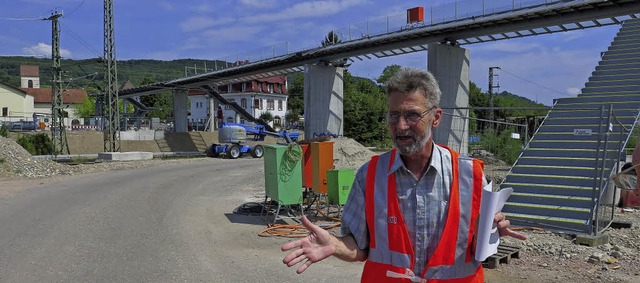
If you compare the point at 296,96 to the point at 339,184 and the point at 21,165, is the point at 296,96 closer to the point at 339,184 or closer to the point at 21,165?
the point at 21,165

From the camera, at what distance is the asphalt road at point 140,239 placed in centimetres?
717

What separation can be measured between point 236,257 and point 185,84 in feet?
162

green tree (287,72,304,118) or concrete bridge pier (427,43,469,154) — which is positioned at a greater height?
green tree (287,72,304,118)

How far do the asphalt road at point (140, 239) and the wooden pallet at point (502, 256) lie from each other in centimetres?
190

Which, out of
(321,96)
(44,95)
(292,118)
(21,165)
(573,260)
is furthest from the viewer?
(44,95)

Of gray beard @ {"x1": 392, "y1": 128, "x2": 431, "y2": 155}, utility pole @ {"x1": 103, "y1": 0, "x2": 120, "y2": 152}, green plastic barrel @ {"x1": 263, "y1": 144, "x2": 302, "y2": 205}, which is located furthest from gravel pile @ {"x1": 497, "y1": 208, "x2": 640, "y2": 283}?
utility pole @ {"x1": 103, "y1": 0, "x2": 120, "y2": 152}

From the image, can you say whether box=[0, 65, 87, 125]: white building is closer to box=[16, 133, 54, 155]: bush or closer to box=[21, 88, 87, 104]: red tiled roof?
box=[21, 88, 87, 104]: red tiled roof

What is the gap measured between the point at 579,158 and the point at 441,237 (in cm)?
1117

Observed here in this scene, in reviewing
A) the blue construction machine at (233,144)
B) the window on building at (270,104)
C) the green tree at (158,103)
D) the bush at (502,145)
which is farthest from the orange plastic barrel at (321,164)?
the green tree at (158,103)

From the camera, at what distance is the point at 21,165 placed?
856 inches

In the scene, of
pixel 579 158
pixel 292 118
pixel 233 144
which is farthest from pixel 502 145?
pixel 292 118

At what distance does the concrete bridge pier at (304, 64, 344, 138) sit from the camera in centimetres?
3741

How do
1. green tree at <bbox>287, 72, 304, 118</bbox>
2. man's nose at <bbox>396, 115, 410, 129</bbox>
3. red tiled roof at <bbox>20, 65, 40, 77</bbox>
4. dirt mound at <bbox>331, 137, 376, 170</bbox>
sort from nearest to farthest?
man's nose at <bbox>396, 115, 410, 129</bbox>, dirt mound at <bbox>331, 137, 376, 170</bbox>, green tree at <bbox>287, 72, 304, 118</bbox>, red tiled roof at <bbox>20, 65, 40, 77</bbox>

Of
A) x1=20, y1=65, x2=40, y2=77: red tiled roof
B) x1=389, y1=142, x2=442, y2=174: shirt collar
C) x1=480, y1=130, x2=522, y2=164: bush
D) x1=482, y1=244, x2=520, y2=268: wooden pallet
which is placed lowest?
x1=482, y1=244, x2=520, y2=268: wooden pallet
